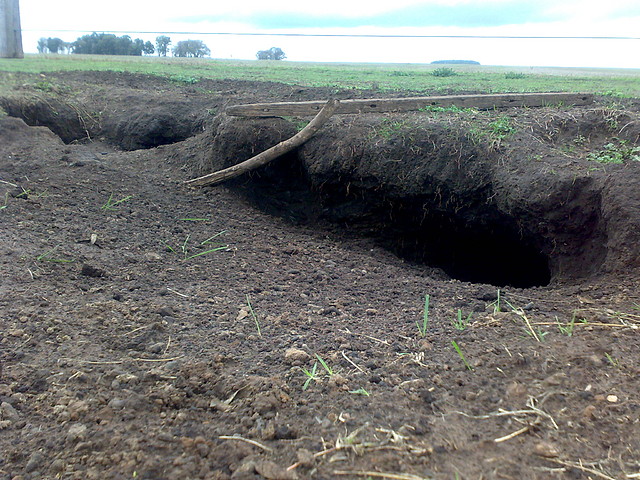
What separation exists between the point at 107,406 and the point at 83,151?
4.42 m

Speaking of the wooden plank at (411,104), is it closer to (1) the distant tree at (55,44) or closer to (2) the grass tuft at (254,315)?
(2) the grass tuft at (254,315)

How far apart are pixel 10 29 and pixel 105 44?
135 centimetres

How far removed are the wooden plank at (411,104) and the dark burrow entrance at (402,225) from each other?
49cm

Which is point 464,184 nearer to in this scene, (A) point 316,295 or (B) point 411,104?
(B) point 411,104

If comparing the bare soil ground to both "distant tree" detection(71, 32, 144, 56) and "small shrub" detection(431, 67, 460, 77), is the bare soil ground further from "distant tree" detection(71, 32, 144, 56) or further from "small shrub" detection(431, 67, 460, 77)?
"small shrub" detection(431, 67, 460, 77)

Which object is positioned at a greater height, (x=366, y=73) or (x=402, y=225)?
(x=366, y=73)

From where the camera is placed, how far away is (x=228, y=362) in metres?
2.49

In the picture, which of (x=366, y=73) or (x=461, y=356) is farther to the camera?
(x=366, y=73)

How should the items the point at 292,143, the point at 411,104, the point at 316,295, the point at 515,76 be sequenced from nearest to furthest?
the point at 316,295 < the point at 292,143 < the point at 411,104 < the point at 515,76

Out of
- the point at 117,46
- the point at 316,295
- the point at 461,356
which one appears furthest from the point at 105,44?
the point at 461,356

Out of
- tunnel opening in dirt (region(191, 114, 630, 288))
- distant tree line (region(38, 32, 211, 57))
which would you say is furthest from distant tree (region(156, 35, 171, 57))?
tunnel opening in dirt (region(191, 114, 630, 288))

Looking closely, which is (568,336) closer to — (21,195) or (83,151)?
(21,195)

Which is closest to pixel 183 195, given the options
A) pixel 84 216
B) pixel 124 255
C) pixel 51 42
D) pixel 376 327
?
pixel 84 216

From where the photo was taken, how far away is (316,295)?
3463 millimetres
